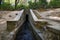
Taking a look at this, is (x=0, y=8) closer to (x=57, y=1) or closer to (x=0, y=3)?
(x=0, y=3)

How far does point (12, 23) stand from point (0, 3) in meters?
11.2

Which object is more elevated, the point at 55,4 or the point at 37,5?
the point at 55,4

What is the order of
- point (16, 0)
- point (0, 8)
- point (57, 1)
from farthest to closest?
1. point (16, 0)
2. point (57, 1)
3. point (0, 8)

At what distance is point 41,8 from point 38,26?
10092 mm

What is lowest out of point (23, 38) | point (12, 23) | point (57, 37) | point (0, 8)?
point (0, 8)

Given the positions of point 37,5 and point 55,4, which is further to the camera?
point 55,4

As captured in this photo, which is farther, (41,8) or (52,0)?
(52,0)

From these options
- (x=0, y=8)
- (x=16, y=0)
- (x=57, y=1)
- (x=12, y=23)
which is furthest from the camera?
(x=16, y=0)

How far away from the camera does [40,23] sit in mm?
7746

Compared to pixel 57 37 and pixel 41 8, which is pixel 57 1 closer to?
pixel 41 8

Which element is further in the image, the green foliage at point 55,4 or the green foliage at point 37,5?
the green foliage at point 55,4

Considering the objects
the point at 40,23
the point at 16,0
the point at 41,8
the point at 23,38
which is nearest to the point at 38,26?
the point at 40,23

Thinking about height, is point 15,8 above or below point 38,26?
below

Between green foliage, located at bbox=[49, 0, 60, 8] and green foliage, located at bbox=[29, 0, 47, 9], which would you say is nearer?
green foliage, located at bbox=[29, 0, 47, 9]
